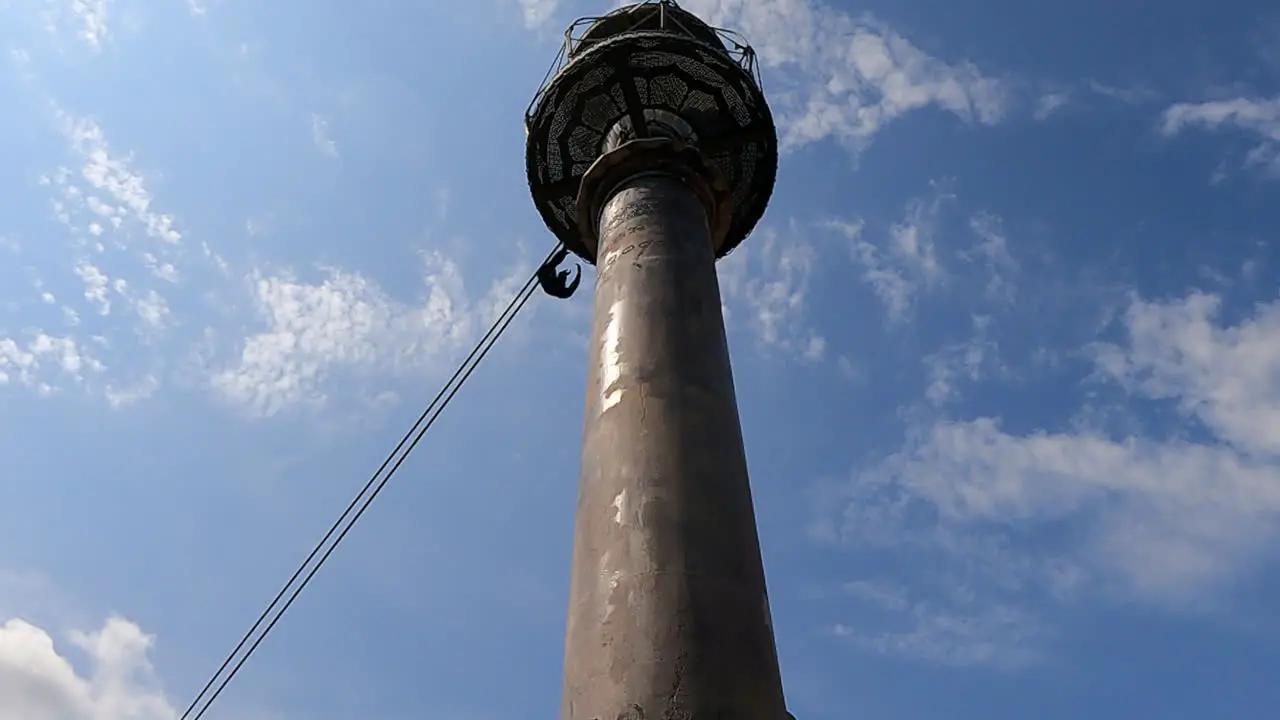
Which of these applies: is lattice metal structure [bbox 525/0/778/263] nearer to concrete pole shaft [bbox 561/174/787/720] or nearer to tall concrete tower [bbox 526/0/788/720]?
tall concrete tower [bbox 526/0/788/720]

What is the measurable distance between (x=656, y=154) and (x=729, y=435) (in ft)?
10.3

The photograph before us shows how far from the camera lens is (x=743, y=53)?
11.7 meters

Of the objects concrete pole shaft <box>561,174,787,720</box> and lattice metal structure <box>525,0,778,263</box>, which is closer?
concrete pole shaft <box>561,174,787,720</box>

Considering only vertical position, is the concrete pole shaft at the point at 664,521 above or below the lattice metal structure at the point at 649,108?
below

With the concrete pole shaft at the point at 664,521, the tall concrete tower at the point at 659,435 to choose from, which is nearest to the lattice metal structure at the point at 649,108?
the tall concrete tower at the point at 659,435

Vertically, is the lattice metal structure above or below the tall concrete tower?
above

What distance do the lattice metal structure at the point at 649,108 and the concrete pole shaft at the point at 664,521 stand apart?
2.91 metres

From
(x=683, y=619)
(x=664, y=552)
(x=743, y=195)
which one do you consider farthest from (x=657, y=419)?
(x=743, y=195)

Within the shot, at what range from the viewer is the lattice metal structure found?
417 inches

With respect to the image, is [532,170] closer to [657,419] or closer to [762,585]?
[657,419]

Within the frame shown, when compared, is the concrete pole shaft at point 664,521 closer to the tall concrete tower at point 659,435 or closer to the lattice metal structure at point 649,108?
the tall concrete tower at point 659,435

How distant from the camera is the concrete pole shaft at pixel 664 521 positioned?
4895 mm

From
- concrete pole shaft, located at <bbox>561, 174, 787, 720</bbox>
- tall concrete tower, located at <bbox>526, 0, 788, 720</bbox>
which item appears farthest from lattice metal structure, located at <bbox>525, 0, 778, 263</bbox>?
concrete pole shaft, located at <bbox>561, 174, 787, 720</bbox>

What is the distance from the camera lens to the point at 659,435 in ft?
19.9
